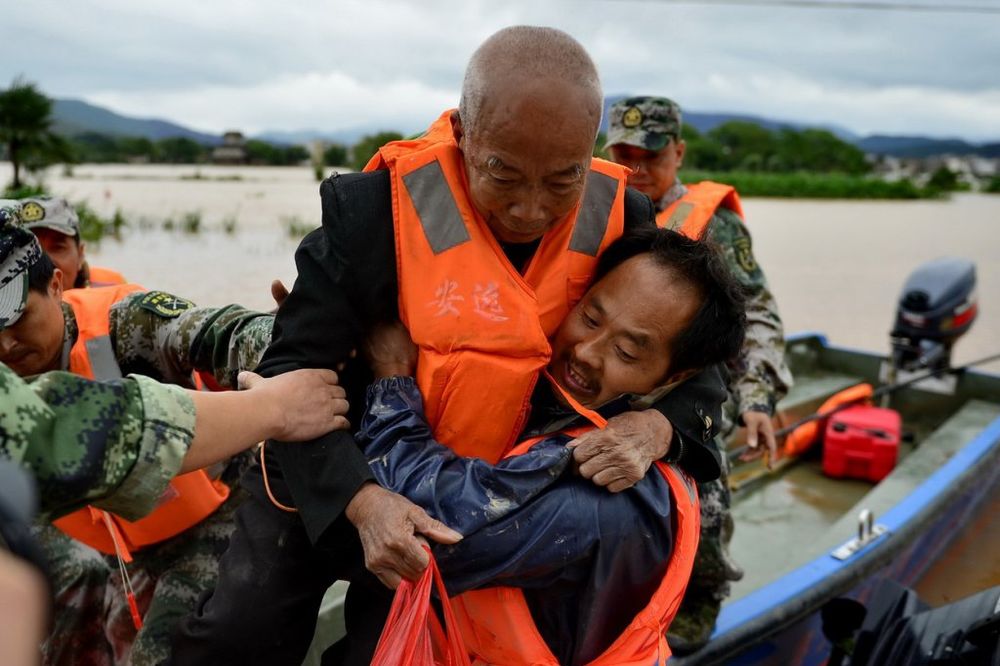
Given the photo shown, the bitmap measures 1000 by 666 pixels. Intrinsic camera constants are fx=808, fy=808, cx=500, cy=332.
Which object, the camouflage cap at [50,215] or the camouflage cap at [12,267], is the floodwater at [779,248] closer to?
the camouflage cap at [50,215]

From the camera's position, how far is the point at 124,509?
1.19 meters

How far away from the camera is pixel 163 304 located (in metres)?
2.18

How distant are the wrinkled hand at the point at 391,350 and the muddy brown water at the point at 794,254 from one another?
11.2ft

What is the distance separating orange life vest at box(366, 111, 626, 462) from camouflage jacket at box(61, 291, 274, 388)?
26.0 inches

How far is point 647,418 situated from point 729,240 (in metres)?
1.60

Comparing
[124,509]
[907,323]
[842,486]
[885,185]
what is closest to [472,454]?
[124,509]

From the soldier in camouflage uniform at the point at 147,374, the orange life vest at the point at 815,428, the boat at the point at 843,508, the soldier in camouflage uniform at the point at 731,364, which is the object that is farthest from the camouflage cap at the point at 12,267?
the orange life vest at the point at 815,428

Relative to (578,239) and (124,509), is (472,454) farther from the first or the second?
(124,509)

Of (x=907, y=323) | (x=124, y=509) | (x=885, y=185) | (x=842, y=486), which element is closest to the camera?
(x=124, y=509)

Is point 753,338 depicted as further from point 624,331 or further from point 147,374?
point 147,374

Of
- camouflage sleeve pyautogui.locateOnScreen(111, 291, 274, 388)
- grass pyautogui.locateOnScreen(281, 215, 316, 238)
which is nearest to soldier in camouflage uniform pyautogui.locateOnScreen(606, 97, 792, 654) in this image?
camouflage sleeve pyautogui.locateOnScreen(111, 291, 274, 388)

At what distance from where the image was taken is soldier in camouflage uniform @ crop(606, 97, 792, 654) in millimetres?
2559

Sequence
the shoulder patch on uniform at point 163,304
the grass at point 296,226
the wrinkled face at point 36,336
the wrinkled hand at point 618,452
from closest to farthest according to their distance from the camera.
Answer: the wrinkled hand at point 618,452 < the wrinkled face at point 36,336 < the shoulder patch on uniform at point 163,304 < the grass at point 296,226

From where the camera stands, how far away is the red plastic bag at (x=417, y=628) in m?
1.34
